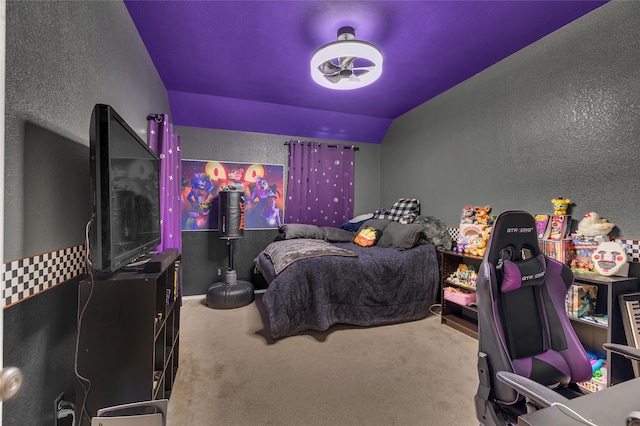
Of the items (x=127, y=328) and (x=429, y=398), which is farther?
(x=429, y=398)

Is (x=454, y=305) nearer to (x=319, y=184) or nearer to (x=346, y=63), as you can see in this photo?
(x=319, y=184)

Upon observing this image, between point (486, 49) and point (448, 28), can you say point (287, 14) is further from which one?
point (486, 49)

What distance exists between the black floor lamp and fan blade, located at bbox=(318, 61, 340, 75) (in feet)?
6.08

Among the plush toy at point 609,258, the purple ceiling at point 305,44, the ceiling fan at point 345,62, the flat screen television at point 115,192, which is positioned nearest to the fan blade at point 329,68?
the ceiling fan at point 345,62

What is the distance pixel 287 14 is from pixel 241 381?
2725 millimetres

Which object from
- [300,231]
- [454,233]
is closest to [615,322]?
[454,233]

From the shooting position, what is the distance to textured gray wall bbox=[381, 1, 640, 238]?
1.87m

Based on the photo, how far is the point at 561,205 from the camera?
216 centimetres

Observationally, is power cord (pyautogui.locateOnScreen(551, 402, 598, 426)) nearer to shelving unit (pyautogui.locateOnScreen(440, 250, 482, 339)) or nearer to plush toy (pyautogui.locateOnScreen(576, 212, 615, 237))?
plush toy (pyautogui.locateOnScreen(576, 212, 615, 237))

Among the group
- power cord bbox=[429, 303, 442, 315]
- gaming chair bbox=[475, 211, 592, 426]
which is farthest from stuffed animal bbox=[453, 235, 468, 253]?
gaming chair bbox=[475, 211, 592, 426]

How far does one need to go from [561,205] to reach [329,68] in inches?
90.3

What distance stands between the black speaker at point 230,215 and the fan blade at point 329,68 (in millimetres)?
1857

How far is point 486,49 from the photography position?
2.54 metres

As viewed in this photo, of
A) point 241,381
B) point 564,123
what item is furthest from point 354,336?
point 564,123
